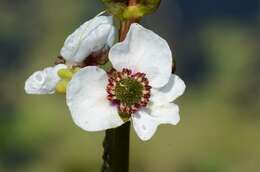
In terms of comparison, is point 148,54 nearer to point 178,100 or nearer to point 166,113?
point 166,113

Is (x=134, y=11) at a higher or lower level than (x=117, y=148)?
higher

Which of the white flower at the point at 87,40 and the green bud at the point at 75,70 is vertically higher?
the white flower at the point at 87,40

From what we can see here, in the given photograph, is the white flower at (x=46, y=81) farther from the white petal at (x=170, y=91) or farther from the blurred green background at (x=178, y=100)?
Answer: the blurred green background at (x=178, y=100)

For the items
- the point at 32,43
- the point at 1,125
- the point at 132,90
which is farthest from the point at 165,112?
the point at 32,43

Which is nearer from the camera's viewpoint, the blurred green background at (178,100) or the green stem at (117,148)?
the green stem at (117,148)

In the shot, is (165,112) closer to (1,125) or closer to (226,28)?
(1,125)

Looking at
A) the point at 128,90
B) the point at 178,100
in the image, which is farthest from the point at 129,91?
the point at 178,100

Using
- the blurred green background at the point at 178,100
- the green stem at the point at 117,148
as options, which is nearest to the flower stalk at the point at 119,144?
the green stem at the point at 117,148
